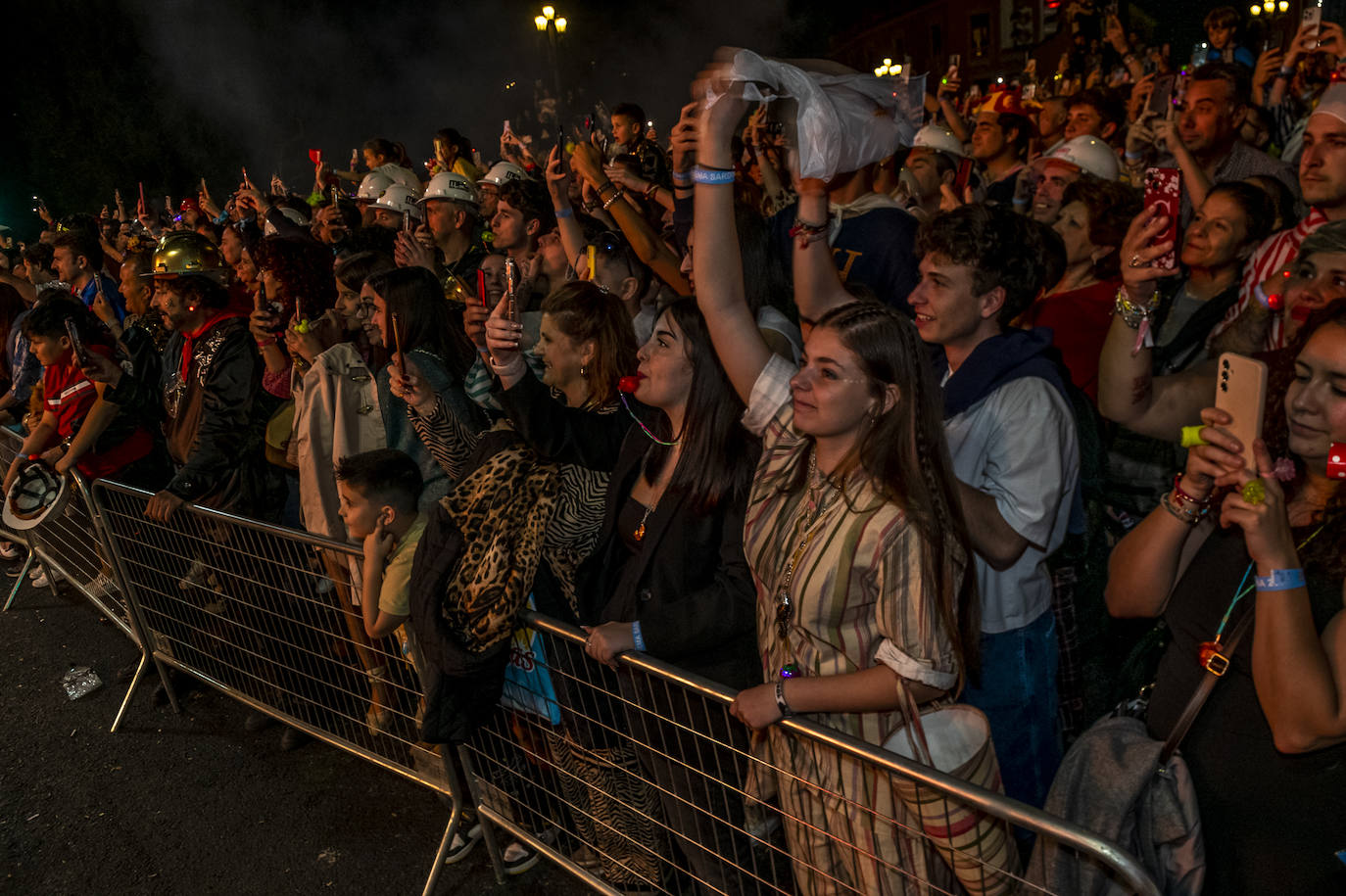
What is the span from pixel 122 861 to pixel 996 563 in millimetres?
3694

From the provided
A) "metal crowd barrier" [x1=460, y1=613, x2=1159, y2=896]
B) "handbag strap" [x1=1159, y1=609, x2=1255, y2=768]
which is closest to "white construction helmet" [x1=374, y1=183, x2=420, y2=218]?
"metal crowd barrier" [x1=460, y1=613, x2=1159, y2=896]

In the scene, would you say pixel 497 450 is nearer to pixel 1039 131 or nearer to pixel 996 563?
pixel 996 563

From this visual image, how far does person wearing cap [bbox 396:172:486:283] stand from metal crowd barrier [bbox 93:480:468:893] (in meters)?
2.30

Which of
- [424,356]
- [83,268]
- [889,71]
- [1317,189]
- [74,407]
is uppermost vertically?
[889,71]

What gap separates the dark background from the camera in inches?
1078

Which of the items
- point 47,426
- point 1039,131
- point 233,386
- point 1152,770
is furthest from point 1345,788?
point 1039,131

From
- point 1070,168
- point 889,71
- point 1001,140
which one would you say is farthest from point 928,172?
point 889,71

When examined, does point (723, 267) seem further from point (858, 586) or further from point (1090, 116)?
point (1090, 116)

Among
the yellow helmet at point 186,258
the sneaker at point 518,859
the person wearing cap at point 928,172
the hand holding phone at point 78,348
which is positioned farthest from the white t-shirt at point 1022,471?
the hand holding phone at point 78,348

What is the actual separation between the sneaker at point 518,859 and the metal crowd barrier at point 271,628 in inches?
11.9

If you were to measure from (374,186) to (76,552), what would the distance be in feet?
13.5

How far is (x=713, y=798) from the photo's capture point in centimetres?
271

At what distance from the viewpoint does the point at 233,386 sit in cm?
444

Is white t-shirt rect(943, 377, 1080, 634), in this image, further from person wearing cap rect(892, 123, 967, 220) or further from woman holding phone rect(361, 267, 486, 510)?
person wearing cap rect(892, 123, 967, 220)
